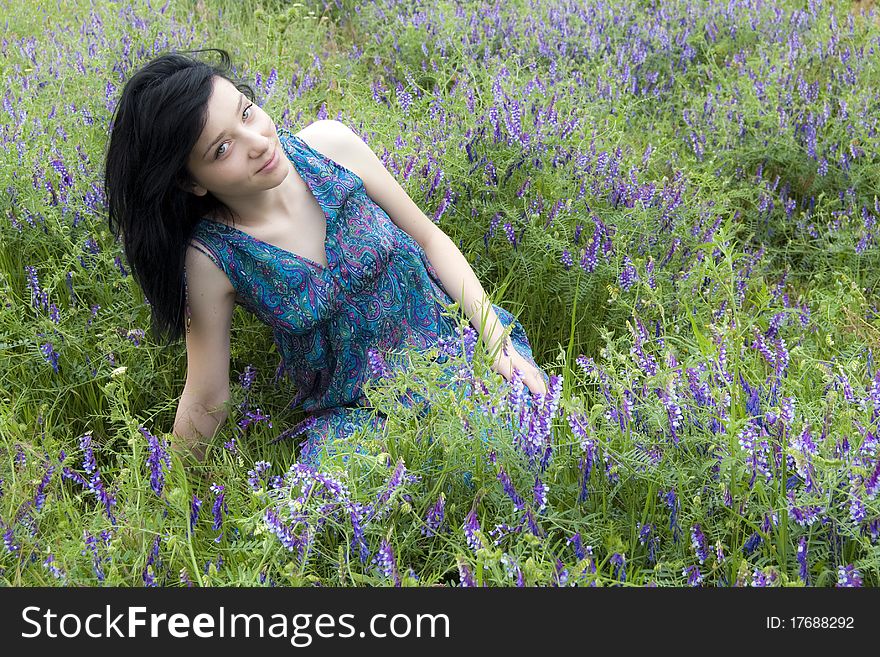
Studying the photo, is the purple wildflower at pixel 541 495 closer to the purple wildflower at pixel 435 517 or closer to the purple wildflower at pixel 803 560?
the purple wildflower at pixel 435 517

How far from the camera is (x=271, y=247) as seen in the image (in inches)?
97.8

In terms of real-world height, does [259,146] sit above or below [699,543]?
above

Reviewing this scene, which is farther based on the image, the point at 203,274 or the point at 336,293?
the point at 336,293

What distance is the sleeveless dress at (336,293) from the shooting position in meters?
2.50

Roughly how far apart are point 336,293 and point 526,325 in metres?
1.00

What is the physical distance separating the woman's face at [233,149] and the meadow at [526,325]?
23.7 inches

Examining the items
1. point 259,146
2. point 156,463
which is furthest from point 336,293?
point 156,463

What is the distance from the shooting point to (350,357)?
106 inches

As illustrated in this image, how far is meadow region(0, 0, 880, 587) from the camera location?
6.13ft

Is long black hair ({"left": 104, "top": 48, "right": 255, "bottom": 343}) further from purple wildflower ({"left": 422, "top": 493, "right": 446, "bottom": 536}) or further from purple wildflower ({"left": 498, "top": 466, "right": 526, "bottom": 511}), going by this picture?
purple wildflower ({"left": 498, "top": 466, "right": 526, "bottom": 511})

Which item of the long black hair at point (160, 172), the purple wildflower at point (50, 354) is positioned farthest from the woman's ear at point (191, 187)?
the purple wildflower at point (50, 354)

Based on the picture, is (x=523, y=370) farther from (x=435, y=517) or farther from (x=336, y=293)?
(x=435, y=517)

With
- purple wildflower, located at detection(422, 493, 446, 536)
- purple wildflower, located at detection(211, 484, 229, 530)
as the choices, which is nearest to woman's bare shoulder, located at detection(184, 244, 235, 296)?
purple wildflower, located at detection(211, 484, 229, 530)

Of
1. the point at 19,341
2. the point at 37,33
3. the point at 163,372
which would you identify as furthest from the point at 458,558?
the point at 37,33
